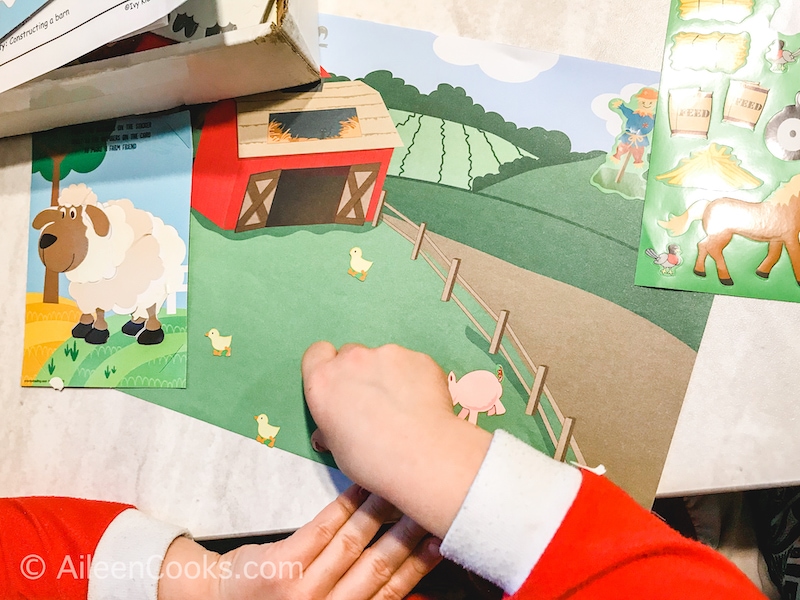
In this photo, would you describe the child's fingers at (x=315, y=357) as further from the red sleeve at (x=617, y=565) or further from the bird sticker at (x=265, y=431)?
the red sleeve at (x=617, y=565)

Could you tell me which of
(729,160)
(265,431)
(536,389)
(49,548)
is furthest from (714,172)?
(49,548)

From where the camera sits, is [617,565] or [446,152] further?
[446,152]

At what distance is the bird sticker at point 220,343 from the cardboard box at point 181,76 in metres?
0.22

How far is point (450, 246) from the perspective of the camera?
0.50 metres

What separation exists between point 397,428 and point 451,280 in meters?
0.14

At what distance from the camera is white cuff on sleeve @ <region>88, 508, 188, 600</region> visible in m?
0.47

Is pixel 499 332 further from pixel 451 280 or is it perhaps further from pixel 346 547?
pixel 346 547

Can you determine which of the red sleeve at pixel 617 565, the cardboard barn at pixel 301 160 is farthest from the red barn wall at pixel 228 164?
the red sleeve at pixel 617 565

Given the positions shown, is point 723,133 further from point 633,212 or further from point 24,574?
point 24,574

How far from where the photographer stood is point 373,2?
522mm

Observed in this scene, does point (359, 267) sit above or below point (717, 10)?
below

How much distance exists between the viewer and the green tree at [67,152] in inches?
21.2

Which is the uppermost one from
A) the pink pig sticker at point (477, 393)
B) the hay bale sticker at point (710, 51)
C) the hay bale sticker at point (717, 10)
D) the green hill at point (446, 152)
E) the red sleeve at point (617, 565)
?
the hay bale sticker at point (717, 10)

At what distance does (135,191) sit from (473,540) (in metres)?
0.43
